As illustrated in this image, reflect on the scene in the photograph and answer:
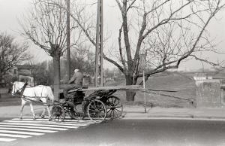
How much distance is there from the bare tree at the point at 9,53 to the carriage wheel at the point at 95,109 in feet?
154

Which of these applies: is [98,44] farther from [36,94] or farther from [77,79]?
[36,94]

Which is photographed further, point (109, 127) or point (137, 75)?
point (137, 75)

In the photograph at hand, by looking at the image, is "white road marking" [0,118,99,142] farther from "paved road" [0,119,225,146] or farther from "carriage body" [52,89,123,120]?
"carriage body" [52,89,123,120]

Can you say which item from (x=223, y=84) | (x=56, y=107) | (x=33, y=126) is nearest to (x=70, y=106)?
(x=56, y=107)

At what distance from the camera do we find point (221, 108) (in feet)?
61.2

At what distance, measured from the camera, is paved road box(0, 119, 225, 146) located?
32.4 ft

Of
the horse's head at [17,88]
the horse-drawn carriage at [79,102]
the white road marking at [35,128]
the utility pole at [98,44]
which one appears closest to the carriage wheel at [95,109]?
the horse-drawn carriage at [79,102]

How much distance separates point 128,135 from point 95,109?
3.91 metres

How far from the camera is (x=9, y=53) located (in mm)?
63250

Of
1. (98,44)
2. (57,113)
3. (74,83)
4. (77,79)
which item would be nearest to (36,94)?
(57,113)

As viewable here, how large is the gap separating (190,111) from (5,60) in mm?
48156

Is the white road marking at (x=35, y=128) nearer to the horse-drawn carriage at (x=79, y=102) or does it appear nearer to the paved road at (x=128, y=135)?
the paved road at (x=128, y=135)

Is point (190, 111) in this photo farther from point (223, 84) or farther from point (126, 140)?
point (126, 140)

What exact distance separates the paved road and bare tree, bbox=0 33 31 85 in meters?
48.9
